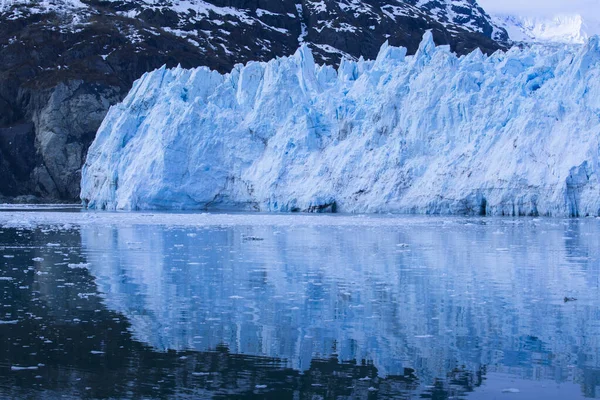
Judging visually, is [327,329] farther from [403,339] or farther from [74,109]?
[74,109]

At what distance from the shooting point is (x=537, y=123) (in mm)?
27969

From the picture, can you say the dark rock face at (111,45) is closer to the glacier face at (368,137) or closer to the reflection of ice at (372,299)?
the glacier face at (368,137)

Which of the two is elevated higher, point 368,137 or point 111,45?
point 111,45

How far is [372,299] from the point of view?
8.84m

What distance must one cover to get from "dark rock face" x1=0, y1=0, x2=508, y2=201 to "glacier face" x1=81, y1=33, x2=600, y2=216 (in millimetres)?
18605

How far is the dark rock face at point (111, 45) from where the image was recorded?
183 feet

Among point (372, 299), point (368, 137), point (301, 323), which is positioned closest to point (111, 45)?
point (368, 137)

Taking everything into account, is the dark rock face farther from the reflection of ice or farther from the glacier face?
the reflection of ice

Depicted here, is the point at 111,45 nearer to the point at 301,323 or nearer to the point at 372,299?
the point at 372,299

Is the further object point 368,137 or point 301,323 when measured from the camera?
point 368,137

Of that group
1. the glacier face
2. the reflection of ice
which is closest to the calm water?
the reflection of ice

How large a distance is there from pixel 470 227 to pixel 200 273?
40.6 feet

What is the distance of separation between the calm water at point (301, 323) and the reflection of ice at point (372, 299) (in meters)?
0.03

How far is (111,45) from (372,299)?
198 ft
